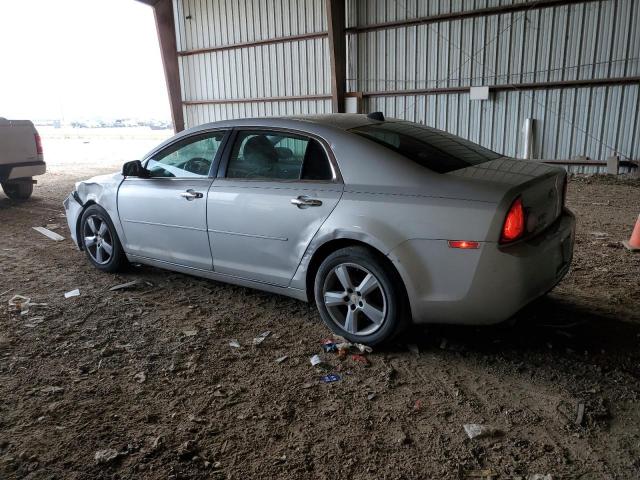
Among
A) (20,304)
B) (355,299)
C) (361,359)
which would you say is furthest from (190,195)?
(361,359)

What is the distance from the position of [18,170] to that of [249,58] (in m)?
8.80

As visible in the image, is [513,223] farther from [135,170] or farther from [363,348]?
[135,170]

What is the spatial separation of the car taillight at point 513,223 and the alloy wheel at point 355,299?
2.73 ft

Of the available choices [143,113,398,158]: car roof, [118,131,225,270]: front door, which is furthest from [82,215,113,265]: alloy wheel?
[143,113,398,158]: car roof

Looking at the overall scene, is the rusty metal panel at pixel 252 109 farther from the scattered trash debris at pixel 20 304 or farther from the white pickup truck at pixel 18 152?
the scattered trash debris at pixel 20 304

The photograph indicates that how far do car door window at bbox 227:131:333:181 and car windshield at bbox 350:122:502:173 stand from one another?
0.36m

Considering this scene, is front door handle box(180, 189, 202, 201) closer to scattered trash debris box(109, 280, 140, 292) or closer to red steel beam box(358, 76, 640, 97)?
scattered trash debris box(109, 280, 140, 292)

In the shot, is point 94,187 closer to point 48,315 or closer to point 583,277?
point 48,315

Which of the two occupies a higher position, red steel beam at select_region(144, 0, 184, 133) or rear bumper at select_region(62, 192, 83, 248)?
red steel beam at select_region(144, 0, 184, 133)

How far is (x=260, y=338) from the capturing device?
12.4ft

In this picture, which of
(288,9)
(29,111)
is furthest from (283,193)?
(29,111)

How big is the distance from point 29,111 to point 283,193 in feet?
163

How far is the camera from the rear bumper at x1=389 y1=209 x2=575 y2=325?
2.95 m

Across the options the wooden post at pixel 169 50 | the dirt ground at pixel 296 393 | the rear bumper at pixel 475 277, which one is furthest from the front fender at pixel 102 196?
the wooden post at pixel 169 50
